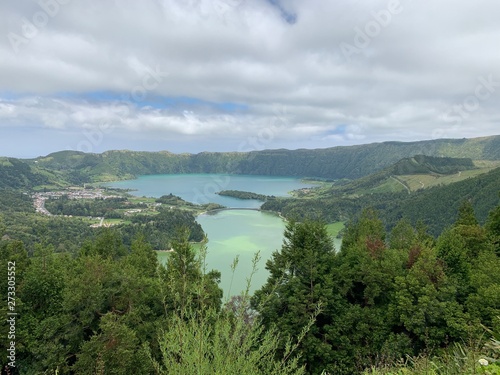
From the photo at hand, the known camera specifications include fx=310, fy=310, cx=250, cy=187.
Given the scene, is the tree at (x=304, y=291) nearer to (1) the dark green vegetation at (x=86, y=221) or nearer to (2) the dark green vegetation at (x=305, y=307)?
(2) the dark green vegetation at (x=305, y=307)

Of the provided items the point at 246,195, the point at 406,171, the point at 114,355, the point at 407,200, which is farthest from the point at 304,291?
the point at 406,171

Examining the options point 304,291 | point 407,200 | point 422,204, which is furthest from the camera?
point 407,200

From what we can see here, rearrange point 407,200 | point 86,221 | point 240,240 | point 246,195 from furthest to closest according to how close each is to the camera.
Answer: point 246,195, point 407,200, point 86,221, point 240,240

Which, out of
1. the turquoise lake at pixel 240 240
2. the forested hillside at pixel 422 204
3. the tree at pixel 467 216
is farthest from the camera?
the forested hillside at pixel 422 204

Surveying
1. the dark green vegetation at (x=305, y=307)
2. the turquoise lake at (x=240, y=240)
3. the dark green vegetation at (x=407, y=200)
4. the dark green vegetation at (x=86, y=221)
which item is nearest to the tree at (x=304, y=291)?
the dark green vegetation at (x=305, y=307)

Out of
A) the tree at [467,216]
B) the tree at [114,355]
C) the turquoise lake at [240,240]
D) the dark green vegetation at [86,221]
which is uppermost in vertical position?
the tree at [467,216]

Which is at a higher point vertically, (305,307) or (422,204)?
(305,307)

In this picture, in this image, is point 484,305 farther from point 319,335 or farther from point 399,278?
point 319,335

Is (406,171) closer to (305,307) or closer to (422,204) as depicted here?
(422,204)

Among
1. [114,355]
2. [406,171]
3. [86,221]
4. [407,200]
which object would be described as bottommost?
[86,221]

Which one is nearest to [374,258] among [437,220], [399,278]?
[399,278]

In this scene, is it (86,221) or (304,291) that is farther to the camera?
(86,221)
